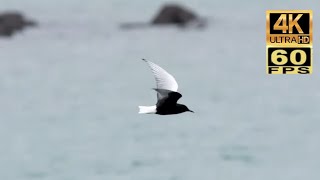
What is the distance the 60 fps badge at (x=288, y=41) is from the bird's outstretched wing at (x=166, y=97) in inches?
271

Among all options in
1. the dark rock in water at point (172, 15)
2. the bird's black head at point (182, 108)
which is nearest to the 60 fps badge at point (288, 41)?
the bird's black head at point (182, 108)

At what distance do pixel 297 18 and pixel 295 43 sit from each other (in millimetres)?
832

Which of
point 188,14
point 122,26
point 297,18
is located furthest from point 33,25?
point 297,18

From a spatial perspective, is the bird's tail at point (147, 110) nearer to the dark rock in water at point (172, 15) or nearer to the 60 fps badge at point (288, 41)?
the 60 fps badge at point (288, 41)

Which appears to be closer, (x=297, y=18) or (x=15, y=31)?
(x=297, y=18)

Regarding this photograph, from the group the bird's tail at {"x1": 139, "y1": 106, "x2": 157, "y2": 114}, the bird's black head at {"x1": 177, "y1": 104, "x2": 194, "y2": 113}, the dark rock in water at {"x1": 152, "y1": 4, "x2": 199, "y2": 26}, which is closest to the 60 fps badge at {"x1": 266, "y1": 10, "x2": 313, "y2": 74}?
the bird's black head at {"x1": 177, "y1": 104, "x2": 194, "y2": 113}

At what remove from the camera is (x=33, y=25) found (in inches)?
2132

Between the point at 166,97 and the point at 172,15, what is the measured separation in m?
39.0

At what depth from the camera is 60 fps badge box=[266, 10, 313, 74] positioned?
2108 cm

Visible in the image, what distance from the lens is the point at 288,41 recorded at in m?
21.3

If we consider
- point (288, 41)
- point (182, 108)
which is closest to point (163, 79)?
point (182, 108)

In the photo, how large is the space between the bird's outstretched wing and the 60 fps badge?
6.87 m

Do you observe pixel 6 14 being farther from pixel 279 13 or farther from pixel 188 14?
pixel 279 13

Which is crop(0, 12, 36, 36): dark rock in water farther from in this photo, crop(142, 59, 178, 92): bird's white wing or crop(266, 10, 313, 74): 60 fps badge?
crop(142, 59, 178, 92): bird's white wing
